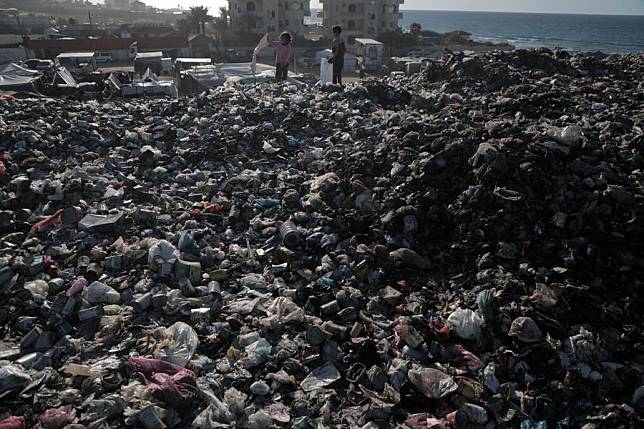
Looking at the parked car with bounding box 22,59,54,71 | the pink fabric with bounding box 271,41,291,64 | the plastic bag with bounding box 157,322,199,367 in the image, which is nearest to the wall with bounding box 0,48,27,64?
the parked car with bounding box 22,59,54,71

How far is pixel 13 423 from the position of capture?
301cm

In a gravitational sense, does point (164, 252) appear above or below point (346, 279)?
above

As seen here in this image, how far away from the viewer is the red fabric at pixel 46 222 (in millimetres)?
5632

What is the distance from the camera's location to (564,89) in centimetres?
888

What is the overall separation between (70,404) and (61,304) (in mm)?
1344

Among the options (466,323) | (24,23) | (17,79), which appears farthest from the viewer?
(24,23)

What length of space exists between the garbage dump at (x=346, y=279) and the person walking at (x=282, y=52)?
509 cm

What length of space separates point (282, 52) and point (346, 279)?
9.39 meters

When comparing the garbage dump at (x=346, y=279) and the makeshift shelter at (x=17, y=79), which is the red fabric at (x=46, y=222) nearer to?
the garbage dump at (x=346, y=279)

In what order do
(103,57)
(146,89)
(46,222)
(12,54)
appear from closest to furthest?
(46,222)
(146,89)
(12,54)
(103,57)

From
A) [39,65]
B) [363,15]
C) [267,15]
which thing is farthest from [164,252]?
[363,15]

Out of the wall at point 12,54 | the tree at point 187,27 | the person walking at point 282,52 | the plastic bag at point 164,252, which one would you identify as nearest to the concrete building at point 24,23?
the tree at point 187,27

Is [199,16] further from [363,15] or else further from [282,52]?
[282,52]

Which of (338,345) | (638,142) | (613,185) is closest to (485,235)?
(613,185)
